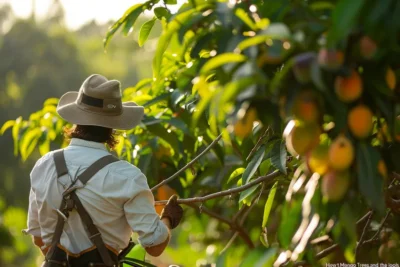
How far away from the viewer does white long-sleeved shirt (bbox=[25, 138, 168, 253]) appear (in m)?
2.50

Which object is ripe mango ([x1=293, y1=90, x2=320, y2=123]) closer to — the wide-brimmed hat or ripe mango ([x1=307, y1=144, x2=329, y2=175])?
ripe mango ([x1=307, y1=144, x2=329, y2=175])

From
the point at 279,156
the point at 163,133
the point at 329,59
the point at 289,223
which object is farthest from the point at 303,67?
the point at 163,133

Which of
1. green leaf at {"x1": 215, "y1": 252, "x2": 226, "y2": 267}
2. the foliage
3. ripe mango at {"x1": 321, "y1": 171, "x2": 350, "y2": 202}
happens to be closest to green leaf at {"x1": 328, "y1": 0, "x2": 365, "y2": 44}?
the foliage

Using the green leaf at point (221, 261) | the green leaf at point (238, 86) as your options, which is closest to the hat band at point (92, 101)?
the green leaf at point (221, 261)

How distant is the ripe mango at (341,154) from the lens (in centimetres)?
153

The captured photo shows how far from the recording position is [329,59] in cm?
146

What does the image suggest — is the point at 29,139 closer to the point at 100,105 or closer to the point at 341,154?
the point at 100,105

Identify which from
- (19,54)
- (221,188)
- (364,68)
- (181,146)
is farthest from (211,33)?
(19,54)

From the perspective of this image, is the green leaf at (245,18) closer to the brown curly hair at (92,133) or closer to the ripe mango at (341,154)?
the ripe mango at (341,154)

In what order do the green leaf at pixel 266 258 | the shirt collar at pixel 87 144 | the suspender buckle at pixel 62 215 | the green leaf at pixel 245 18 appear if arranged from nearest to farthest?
the green leaf at pixel 266 258
the green leaf at pixel 245 18
the suspender buckle at pixel 62 215
the shirt collar at pixel 87 144

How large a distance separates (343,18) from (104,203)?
1.22 meters

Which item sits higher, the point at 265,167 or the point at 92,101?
the point at 92,101

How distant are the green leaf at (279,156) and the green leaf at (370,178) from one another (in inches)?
30.5

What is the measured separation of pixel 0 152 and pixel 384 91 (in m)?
14.6
